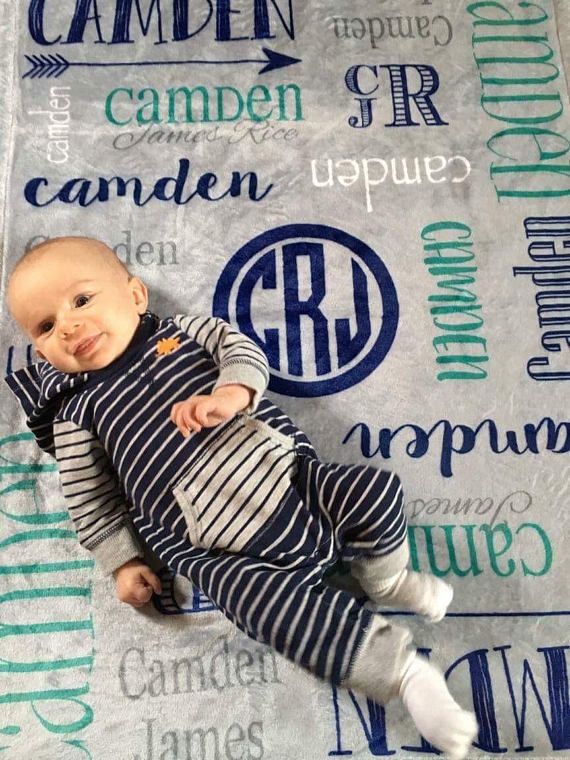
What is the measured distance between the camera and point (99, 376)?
876 millimetres

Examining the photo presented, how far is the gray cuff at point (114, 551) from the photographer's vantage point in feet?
2.84

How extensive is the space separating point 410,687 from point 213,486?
288mm

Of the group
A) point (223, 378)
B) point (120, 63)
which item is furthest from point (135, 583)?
point (120, 63)

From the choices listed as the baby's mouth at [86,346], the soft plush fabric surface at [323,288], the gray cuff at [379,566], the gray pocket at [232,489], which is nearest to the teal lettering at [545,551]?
the soft plush fabric surface at [323,288]

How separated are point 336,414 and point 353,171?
0.36 meters

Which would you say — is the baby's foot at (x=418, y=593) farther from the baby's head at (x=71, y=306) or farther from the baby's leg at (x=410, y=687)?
the baby's head at (x=71, y=306)

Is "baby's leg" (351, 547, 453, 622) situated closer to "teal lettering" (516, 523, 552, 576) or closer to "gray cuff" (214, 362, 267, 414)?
"teal lettering" (516, 523, 552, 576)

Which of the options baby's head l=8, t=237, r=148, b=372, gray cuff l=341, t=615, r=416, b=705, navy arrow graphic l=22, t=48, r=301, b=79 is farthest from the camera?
navy arrow graphic l=22, t=48, r=301, b=79

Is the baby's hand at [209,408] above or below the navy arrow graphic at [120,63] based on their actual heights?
below

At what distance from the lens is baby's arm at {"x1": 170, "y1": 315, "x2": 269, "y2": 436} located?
80 centimetres

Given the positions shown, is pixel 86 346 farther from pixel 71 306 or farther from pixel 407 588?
pixel 407 588

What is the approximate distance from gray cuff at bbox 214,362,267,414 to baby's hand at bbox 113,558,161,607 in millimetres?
225

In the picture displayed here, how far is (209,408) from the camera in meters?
0.79

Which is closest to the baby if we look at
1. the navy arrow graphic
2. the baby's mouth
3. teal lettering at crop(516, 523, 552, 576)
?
the baby's mouth
